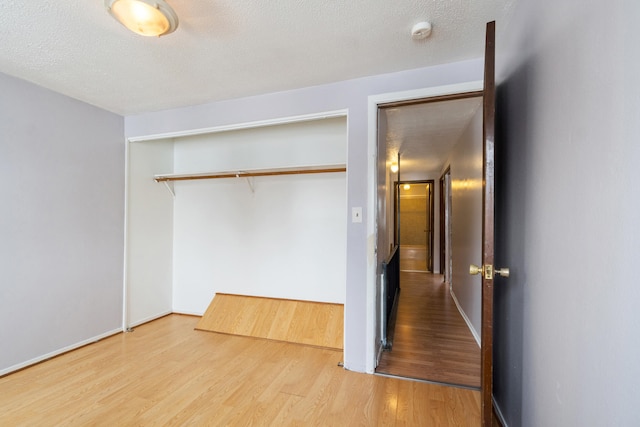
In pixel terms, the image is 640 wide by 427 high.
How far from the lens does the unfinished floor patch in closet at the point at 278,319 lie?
2.79 metres

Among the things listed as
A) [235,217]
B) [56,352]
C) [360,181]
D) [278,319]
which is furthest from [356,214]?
[56,352]

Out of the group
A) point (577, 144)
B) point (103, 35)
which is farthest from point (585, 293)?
point (103, 35)

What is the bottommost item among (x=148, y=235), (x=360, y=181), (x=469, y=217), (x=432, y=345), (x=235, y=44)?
(x=432, y=345)

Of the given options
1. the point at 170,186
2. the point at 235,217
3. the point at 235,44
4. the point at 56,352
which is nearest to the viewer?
the point at 235,44

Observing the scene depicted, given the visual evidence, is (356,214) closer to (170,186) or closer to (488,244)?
(488,244)

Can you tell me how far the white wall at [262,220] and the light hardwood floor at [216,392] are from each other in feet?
2.66

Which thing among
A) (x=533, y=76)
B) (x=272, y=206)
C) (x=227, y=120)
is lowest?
(x=272, y=206)

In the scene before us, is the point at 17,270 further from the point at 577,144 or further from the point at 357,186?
the point at 577,144

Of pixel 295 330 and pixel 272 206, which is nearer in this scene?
pixel 295 330

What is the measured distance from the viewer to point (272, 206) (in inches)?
128

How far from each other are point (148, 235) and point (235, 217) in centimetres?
104

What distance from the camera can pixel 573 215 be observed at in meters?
0.95

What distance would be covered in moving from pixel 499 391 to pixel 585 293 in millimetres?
1232

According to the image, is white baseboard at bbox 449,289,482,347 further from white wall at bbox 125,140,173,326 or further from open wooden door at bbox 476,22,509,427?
white wall at bbox 125,140,173,326
